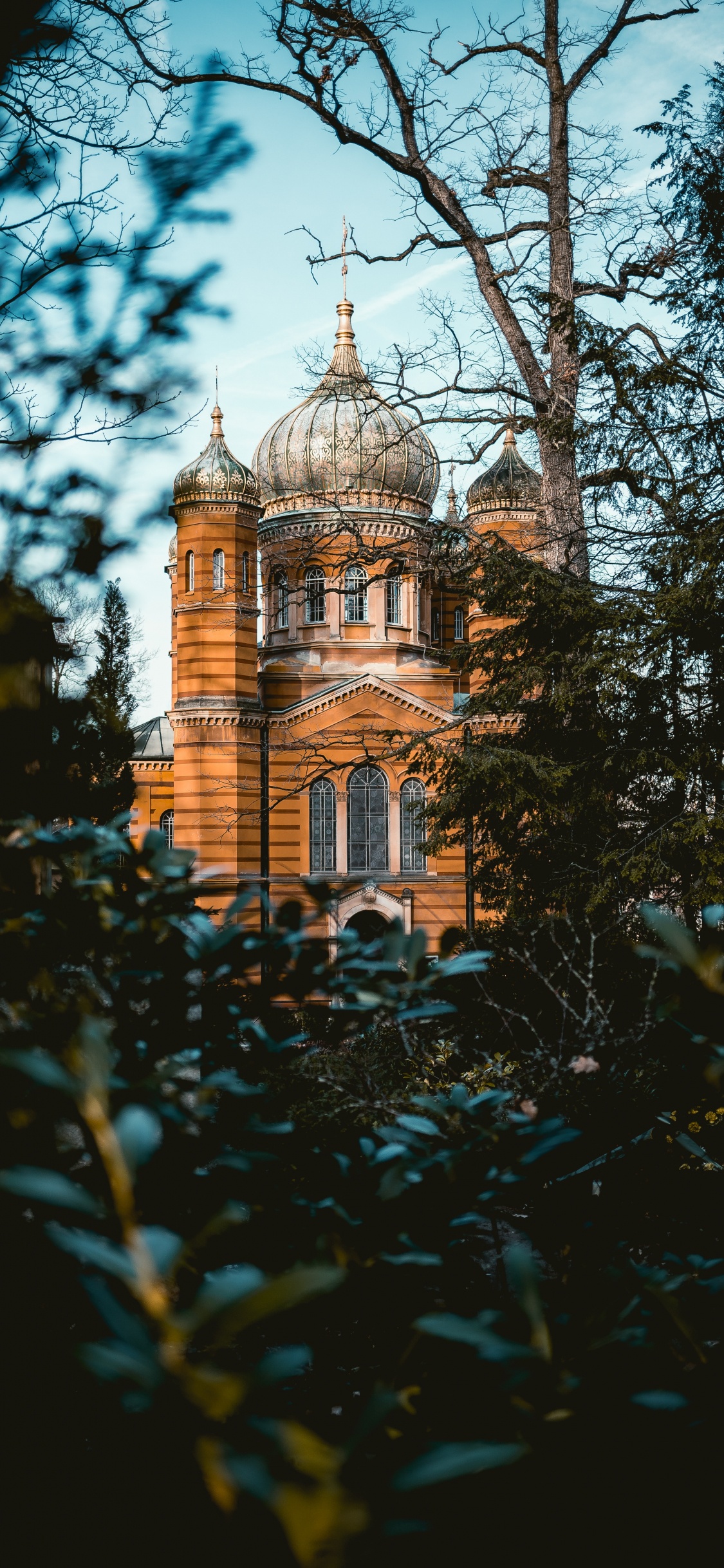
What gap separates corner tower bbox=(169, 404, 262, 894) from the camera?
22.5 meters

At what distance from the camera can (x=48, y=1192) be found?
1.15 m

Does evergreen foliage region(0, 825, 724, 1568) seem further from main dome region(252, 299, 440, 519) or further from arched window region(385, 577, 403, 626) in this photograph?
arched window region(385, 577, 403, 626)

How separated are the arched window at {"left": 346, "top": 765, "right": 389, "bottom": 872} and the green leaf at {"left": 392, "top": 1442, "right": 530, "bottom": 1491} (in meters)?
22.3

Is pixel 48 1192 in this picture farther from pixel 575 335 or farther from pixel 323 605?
pixel 323 605

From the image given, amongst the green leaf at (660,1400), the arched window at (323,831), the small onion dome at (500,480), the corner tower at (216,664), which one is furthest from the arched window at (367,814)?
the green leaf at (660,1400)

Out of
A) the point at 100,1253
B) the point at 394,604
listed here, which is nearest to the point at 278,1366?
the point at 100,1253

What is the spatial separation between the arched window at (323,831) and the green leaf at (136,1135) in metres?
22.1

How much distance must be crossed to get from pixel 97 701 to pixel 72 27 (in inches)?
75.1

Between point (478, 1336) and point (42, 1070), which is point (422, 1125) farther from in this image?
point (42, 1070)

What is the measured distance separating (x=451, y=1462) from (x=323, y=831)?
73.0 ft

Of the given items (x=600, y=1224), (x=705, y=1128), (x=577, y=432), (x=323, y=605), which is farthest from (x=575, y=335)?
(x=323, y=605)

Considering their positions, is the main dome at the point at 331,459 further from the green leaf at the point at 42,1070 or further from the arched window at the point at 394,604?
the green leaf at the point at 42,1070

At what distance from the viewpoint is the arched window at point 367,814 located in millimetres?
23484

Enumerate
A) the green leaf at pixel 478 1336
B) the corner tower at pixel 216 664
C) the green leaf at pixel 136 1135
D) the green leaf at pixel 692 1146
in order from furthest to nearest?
the corner tower at pixel 216 664
the green leaf at pixel 692 1146
the green leaf at pixel 478 1336
the green leaf at pixel 136 1135
